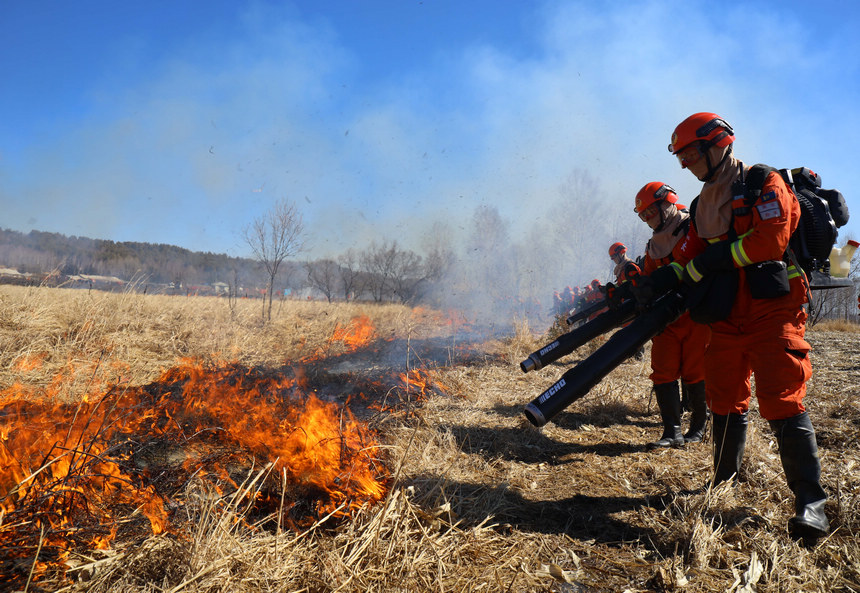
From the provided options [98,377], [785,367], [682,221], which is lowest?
[98,377]

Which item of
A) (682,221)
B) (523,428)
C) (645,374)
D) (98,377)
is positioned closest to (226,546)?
(523,428)

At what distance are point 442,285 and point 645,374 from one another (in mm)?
14000

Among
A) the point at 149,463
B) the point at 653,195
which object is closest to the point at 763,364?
the point at 653,195

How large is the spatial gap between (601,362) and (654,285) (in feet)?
2.19

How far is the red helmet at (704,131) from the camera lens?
90.0 inches

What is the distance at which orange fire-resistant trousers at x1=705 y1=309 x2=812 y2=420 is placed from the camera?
6.31ft

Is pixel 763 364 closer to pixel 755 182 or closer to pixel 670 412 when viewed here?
pixel 755 182

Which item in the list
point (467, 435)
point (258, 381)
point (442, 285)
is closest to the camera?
point (467, 435)

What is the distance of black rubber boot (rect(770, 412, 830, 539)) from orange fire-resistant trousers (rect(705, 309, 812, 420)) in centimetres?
7

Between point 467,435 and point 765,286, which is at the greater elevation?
point 765,286

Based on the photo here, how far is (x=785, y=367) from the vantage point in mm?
1925

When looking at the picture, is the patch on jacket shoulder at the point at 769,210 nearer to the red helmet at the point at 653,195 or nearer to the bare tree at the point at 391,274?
the red helmet at the point at 653,195

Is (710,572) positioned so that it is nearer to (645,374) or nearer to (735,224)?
(735,224)

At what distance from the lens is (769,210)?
77.0 inches
